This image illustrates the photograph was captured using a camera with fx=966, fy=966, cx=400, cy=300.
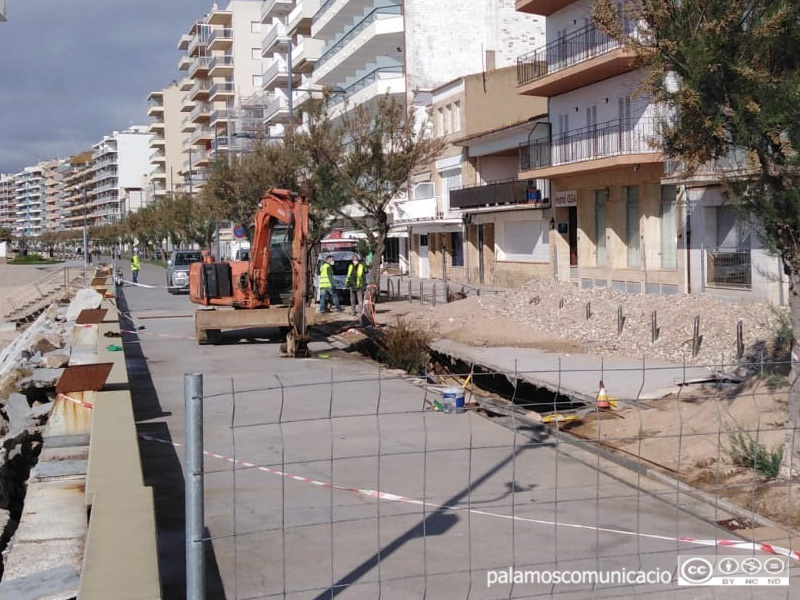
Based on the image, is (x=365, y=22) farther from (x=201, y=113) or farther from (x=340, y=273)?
(x=201, y=113)

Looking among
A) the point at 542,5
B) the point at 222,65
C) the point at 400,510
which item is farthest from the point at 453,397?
the point at 222,65

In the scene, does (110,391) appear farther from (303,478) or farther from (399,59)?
(399,59)

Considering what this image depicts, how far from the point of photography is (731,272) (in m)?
26.4

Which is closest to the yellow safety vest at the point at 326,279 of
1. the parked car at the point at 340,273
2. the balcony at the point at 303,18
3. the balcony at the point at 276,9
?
the parked car at the point at 340,273

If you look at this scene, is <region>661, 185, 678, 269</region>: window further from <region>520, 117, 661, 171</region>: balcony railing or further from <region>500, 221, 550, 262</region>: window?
<region>500, 221, 550, 262</region>: window

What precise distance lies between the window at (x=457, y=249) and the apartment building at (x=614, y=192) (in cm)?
1085

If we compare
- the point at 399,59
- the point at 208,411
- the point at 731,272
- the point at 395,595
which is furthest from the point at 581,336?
the point at 399,59

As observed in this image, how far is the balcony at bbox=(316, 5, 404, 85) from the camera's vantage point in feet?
179

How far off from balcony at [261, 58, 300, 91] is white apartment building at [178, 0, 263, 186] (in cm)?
1341

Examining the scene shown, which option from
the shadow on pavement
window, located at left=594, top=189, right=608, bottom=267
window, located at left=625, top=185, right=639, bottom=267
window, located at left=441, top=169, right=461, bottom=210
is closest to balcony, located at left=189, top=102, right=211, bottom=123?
window, located at left=441, top=169, right=461, bottom=210

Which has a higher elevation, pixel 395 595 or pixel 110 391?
pixel 110 391

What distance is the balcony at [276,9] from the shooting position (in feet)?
262

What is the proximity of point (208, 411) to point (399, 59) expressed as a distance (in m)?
45.9

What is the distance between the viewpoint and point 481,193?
1767 inches
